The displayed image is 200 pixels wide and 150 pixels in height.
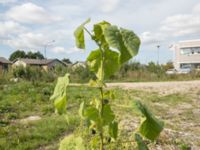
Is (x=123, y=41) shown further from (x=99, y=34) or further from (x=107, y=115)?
(x=107, y=115)

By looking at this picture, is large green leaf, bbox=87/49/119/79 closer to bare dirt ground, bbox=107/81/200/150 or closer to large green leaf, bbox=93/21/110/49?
large green leaf, bbox=93/21/110/49

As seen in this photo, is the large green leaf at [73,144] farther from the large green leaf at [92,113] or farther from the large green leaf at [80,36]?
the large green leaf at [80,36]

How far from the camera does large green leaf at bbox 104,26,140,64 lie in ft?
3.67

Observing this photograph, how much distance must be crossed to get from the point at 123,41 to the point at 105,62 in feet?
0.52

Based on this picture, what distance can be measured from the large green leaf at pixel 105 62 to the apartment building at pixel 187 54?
6406 centimetres

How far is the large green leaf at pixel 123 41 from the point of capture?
1118 mm

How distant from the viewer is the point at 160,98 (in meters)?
12.9

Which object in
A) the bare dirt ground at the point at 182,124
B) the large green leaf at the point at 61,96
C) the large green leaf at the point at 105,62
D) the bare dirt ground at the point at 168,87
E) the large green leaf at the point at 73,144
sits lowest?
the bare dirt ground at the point at 182,124

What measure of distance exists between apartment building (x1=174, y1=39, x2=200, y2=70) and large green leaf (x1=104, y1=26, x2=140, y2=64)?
6418cm

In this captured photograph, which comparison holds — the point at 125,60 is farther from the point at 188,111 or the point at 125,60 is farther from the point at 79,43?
the point at 188,111

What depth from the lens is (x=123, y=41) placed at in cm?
113

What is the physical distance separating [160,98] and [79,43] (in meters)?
11.8

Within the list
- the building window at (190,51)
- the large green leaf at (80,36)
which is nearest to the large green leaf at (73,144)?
the large green leaf at (80,36)

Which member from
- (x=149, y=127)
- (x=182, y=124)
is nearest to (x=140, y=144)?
(x=149, y=127)
